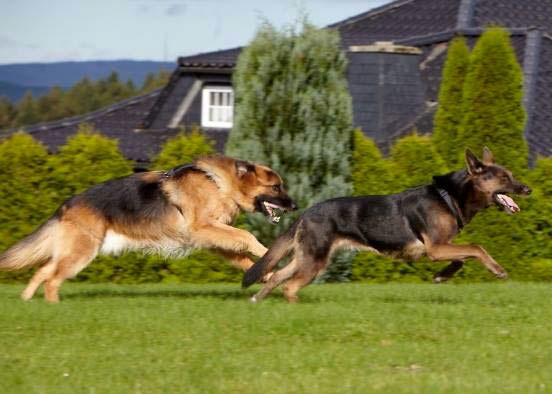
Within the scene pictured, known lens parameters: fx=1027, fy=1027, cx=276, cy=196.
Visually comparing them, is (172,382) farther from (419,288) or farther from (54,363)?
(419,288)

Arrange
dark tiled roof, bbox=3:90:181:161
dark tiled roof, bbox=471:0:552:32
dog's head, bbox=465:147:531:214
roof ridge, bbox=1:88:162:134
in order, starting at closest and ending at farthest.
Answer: dog's head, bbox=465:147:531:214 < dark tiled roof, bbox=3:90:181:161 < dark tiled roof, bbox=471:0:552:32 < roof ridge, bbox=1:88:162:134

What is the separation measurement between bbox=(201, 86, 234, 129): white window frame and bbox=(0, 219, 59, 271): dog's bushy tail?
1651 centimetres

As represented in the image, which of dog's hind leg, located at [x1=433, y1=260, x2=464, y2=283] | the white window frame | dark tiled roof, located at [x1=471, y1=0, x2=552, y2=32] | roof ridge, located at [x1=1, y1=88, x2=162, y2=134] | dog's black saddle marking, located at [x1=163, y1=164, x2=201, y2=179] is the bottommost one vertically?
roof ridge, located at [x1=1, y1=88, x2=162, y2=134]

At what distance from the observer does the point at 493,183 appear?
11484 mm

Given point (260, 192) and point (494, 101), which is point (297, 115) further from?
point (260, 192)

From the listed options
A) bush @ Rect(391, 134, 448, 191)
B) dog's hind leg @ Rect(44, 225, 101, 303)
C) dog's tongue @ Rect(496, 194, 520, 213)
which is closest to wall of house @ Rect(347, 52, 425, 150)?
bush @ Rect(391, 134, 448, 191)

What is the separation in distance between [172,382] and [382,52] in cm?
1926

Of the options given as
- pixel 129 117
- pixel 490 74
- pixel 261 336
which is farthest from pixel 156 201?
pixel 129 117

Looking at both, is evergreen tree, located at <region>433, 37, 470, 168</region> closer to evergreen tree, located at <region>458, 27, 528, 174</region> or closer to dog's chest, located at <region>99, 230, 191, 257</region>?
evergreen tree, located at <region>458, 27, 528, 174</region>

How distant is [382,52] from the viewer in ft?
84.9

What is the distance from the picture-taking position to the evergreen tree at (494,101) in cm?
1736

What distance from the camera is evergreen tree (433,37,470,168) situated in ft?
60.4

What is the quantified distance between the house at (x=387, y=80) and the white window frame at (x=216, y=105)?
3cm

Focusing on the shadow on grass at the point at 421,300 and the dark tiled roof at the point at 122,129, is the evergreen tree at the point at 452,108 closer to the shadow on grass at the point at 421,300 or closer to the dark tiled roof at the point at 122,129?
the shadow on grass at the point at 421,300
